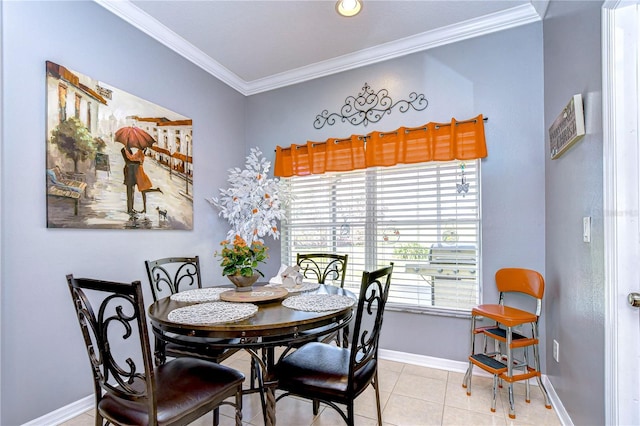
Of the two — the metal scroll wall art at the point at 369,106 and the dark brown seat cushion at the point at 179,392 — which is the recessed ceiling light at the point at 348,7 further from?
the dark brown seat cushion at the point at 179,392

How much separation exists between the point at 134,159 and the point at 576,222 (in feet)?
9.80

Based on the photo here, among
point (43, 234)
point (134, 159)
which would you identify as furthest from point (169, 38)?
point (43, 234)

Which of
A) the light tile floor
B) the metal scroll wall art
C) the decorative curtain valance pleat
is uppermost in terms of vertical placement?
the metal scroll wall art

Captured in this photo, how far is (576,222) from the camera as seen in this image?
5.62 feet

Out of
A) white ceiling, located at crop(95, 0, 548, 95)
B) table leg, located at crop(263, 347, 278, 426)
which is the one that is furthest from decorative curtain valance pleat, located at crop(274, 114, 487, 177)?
table leg, located at crop(263, 347, 278, 426)

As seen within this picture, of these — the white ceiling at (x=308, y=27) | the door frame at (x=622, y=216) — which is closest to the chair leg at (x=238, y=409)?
the door frame at (x=622, y=216)

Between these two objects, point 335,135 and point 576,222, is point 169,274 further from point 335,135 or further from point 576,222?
point 576,222

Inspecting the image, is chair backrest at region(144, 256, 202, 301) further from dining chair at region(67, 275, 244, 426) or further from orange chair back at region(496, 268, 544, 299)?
orange chair back at region(496, 268, 544, 299)

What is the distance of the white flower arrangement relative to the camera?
3039 mm

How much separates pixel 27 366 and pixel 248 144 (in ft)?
8.68

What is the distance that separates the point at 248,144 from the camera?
11.8ft

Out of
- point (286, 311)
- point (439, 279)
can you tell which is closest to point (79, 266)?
point (286, 311)

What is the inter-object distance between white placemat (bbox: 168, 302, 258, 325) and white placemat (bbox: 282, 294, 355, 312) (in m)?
0.21

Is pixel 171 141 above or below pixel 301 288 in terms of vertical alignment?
above
